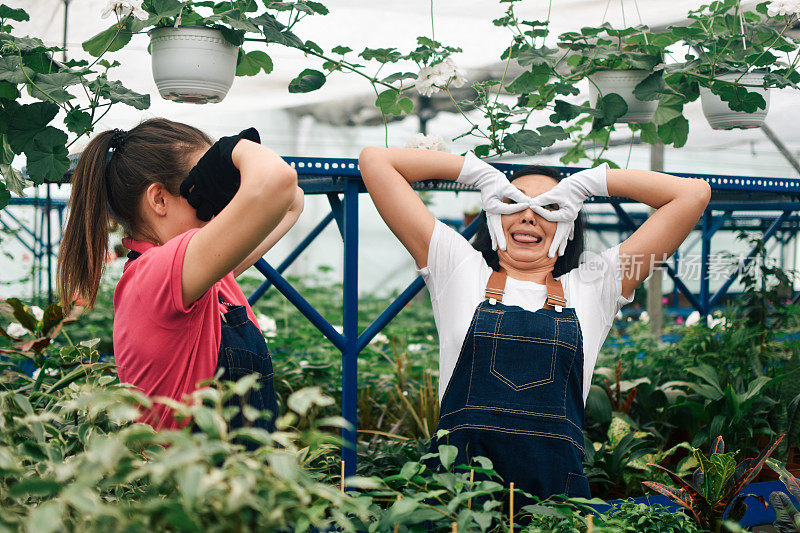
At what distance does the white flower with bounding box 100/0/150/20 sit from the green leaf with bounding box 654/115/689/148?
1.57m

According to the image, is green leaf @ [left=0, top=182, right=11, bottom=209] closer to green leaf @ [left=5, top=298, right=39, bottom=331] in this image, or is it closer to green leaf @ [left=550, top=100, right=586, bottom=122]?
green leaf @ [left=5, top=298, right=39, bottom=331]

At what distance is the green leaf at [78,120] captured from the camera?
1551 millimetres

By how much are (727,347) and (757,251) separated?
672 mm

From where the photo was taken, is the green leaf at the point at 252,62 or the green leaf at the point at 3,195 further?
the green leaf at the point at 252,62

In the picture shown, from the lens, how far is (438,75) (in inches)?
74.6

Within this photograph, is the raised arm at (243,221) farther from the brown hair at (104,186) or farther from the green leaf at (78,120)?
the green leaf at (78,120)

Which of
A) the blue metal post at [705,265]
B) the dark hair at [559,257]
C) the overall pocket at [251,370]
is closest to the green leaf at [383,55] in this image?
the dark hair at [559,257]

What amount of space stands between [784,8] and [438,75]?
104 cm

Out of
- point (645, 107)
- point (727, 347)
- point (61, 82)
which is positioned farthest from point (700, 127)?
point (61, 82)

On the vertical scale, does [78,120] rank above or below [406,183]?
above

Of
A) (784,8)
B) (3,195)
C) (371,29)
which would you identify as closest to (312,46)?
(3,195)

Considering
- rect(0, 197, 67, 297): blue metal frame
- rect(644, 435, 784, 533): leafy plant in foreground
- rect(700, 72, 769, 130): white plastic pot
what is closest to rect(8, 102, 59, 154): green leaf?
rect(644, 435, 784, 533): leafy plant in foreground

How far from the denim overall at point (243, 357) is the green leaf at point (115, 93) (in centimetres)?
47

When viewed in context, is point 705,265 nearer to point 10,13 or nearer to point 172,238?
point 172,238
